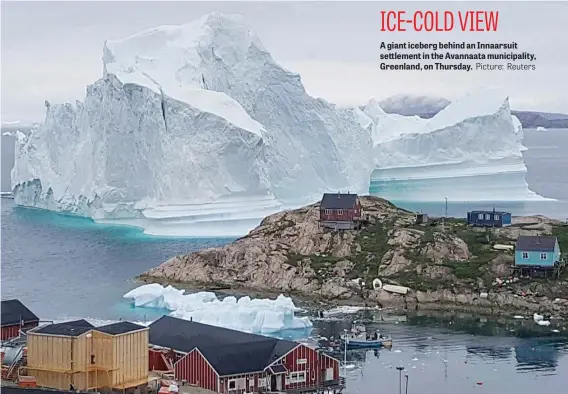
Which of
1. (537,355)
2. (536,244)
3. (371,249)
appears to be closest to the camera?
(537,355)

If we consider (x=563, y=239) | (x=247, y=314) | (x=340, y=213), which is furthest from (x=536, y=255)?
(x=247, y=314)

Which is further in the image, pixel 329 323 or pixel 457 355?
pixel 329 323

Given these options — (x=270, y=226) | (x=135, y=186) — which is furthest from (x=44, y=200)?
(x=270, y=226)

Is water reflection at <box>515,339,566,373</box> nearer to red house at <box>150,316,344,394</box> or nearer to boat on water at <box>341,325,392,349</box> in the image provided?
boat on water at <box>341,325,392,349</box>

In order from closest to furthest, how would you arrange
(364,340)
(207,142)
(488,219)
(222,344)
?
(222,344) < (364,340) < (488,219) < (207,142)

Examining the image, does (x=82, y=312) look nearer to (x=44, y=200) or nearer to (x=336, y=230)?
(x=336, y=230)

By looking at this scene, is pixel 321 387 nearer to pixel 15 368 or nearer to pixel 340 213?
pixel 15 368

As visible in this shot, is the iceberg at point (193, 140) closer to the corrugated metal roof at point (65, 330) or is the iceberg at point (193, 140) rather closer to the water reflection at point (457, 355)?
the water reflection at point (457, 355)
